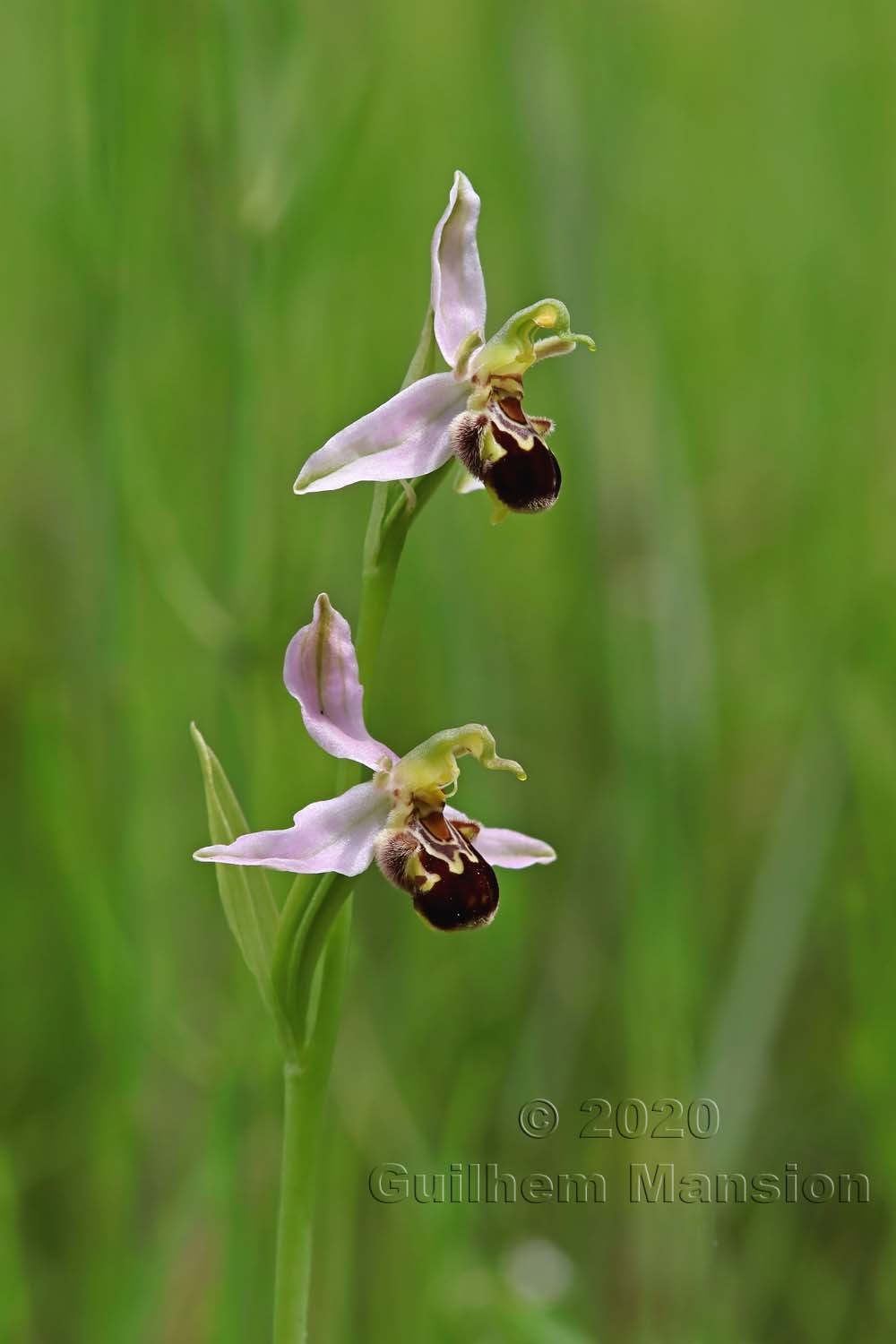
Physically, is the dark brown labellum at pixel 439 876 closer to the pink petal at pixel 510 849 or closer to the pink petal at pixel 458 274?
the pink petal at pixel 510 849

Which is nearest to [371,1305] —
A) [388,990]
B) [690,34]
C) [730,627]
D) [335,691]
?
[388,990]

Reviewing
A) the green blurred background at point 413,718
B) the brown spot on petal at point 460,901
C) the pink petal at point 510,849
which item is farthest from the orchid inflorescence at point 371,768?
A: the green blurred background at point 413,718

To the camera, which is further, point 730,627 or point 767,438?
point 767,438

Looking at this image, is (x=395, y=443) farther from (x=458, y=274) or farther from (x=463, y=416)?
(x=458, y=274)

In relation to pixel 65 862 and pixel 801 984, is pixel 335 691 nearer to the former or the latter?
pixel 65 862

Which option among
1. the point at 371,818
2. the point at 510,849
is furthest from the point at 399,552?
the point at 510,849

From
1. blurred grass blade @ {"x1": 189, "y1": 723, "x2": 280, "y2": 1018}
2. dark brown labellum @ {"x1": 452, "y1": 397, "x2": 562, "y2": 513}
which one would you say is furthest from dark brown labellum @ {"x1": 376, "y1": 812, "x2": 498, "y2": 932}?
dark brown labellum @ {"x1": 452, "y1": 397, "x2": 562, "y2": 513}

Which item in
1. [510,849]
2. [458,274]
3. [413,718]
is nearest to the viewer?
[458,274]
